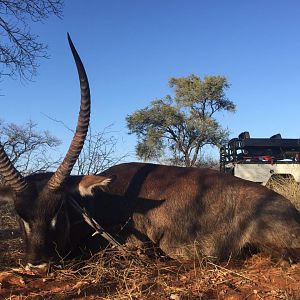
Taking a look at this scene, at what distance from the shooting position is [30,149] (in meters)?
10.2

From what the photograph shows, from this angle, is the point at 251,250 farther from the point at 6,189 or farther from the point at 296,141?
the point at 296,141

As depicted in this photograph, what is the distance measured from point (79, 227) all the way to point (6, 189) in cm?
75

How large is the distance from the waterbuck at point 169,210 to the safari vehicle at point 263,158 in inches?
341

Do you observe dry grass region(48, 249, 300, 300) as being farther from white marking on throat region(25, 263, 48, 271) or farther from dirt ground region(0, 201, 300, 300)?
white marking on throat region(25, 263, 48, 271)

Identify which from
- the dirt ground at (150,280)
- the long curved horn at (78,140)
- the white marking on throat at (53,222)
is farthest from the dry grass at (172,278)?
the long curved horn at (78,140)

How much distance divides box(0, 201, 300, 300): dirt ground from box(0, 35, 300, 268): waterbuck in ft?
0.67

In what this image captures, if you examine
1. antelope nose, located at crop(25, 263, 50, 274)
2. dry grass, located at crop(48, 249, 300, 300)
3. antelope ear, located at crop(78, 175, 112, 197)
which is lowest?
dry grass, located at crop(48, 249, 300, 300)

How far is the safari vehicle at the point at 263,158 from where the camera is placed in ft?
45.1

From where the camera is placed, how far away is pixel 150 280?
12.4 feet

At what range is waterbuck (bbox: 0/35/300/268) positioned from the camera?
427 centimetres

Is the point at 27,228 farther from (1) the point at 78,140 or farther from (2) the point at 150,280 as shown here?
(2) the point at 150,280

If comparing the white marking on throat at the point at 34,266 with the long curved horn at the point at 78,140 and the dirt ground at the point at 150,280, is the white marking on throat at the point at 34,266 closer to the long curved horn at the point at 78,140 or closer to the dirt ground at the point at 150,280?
the dirt ground at the point at 150,280

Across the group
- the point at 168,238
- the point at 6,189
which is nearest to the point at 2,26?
the point at 6,189

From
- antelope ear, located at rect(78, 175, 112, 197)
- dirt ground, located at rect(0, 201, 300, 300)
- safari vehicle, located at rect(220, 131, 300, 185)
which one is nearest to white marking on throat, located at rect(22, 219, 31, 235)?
dirt ground, located at rect(0, 201, 300, 300)
